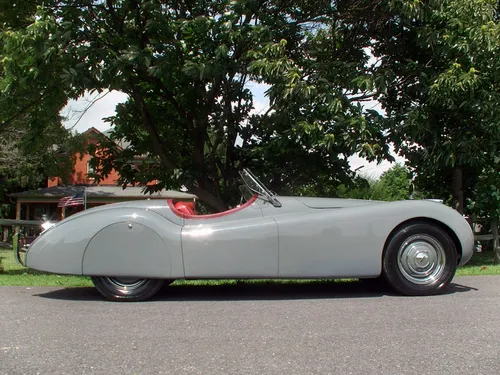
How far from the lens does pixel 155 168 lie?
460 inches

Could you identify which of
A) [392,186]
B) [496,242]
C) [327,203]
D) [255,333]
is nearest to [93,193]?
[392,186]

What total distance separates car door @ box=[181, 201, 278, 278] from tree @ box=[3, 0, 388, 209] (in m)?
3.01

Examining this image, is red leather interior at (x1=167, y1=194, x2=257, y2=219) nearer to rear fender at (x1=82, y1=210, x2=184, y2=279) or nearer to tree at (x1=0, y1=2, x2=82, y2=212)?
rear fender at (x1=82, y1=210, x2=184, y2=279)

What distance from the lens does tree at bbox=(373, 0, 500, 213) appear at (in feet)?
25.9

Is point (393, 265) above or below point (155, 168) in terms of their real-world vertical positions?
below

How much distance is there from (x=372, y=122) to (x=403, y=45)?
106 inches

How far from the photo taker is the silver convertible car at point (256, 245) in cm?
508

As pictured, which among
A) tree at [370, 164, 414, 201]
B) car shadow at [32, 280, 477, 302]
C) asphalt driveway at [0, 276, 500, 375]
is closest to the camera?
asphalt driveway at [0, 276, 500, 375]

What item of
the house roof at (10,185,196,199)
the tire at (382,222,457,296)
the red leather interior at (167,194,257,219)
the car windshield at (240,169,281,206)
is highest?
the house roof at (10,185,196,199)

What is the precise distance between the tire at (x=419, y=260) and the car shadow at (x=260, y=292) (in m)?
0.24

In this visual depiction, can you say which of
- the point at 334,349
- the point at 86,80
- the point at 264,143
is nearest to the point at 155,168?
the point at 264,143

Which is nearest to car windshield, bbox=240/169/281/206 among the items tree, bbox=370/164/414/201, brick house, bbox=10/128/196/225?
tree, bbox=370/164/414/201

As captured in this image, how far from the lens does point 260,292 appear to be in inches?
227

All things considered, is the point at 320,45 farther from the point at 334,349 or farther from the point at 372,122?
the point at 334,349
